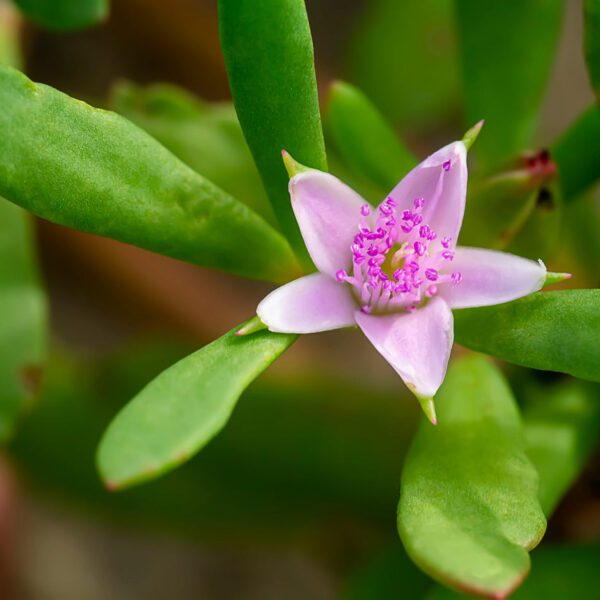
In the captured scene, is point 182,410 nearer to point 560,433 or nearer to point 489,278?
point 489,278

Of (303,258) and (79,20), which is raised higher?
(79,20)

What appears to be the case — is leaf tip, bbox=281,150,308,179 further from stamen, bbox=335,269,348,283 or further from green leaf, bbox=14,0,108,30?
green leaf, bbox=14,0,108,30

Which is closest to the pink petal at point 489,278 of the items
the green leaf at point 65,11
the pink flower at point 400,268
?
the pink flower at point 400,268

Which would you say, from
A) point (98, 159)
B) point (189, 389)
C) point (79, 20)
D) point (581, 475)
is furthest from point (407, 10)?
point (189, 389)

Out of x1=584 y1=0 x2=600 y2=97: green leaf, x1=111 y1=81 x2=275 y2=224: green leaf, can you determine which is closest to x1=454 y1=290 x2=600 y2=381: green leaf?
x1=584 y1=0 x2=600 y2=97: green leaf

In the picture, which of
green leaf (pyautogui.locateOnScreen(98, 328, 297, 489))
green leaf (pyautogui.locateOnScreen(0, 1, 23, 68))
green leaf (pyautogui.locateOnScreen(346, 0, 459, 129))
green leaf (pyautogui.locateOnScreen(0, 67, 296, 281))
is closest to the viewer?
green leaf (pyautogui.locateOnScreen(98, 328, 297, 489))

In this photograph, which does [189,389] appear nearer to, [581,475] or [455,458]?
[455,458]
